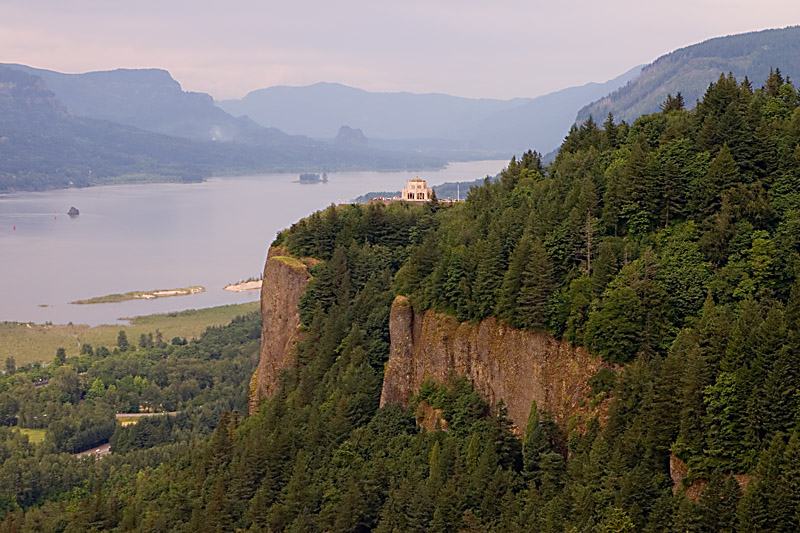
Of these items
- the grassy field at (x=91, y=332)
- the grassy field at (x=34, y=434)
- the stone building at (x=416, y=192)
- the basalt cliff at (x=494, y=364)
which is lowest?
the grassy field at (x=34, y=434)

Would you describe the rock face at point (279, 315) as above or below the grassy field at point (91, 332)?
above

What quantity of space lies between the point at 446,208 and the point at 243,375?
37.2 metres

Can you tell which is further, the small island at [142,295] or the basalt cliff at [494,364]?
the small island at [142,295]

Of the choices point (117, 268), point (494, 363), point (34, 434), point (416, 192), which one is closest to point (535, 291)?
point (494, 363)

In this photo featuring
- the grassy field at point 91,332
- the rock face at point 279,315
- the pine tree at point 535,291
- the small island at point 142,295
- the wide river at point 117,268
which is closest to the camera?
the pine tree at point 535,291

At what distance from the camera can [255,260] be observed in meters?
158

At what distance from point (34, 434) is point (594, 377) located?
5085cm

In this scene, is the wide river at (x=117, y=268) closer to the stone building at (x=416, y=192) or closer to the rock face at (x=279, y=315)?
the stone building at (x=416, y=192)

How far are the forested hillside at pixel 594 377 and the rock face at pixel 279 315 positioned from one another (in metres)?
1.34

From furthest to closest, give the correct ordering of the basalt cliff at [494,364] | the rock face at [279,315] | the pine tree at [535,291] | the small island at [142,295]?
1. the small island at [142,295]
2. the rock face at [279,315]
3. the pine tree at [535,291]
4. the basalt cliff at [494,364]

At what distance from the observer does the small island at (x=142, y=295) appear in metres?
128

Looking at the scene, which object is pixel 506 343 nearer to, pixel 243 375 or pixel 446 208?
pixel 446 208

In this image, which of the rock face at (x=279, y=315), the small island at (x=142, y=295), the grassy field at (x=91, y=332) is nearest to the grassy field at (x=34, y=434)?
the grassy field at (x=91, y=332)

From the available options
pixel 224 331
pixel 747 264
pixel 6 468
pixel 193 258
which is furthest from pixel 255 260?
pixel 747 264
